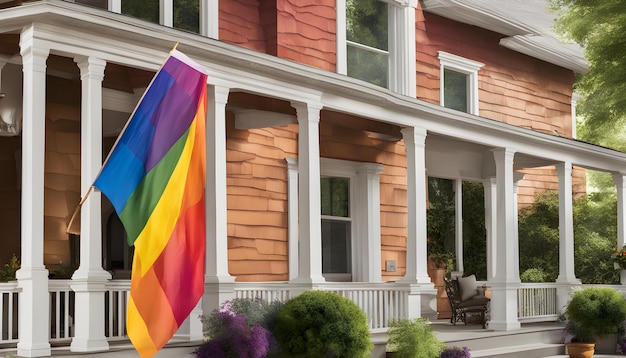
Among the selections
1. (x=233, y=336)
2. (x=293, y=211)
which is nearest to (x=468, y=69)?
(x=293, y=211)

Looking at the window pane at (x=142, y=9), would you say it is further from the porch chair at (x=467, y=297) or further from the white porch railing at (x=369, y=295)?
the porch chair at (x=467, y=297)

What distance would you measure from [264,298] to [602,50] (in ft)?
43.6

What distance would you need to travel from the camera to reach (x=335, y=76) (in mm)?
12172

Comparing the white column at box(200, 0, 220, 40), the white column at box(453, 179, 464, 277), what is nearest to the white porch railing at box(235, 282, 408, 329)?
the white column at box(200, 0, 220, 40)

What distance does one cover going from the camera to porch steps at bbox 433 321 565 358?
44.3 feet

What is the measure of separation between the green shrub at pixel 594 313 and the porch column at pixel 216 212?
23.9 ft

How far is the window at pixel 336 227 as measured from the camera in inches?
600

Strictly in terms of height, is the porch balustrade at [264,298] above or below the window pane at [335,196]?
below

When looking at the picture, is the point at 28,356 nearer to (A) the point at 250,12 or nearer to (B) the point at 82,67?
(B) the point at 82,67

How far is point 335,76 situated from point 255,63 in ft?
5.15

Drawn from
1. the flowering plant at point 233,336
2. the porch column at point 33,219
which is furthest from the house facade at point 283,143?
the flowering plant at point 233,336

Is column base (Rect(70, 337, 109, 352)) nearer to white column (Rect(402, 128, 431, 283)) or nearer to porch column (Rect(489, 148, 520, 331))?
white column (Rect(402, 128, 431, 283))

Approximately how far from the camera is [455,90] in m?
18.0

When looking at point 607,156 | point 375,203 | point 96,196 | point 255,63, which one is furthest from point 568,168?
point 96,196
